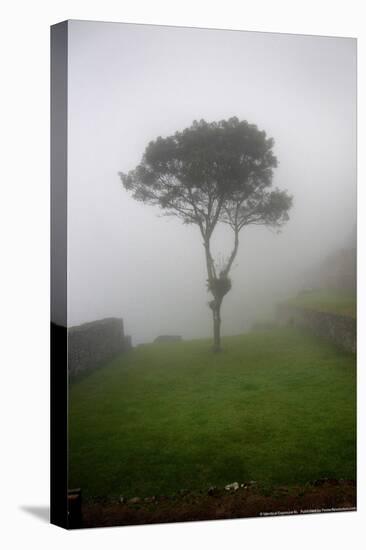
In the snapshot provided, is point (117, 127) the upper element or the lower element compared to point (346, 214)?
upper

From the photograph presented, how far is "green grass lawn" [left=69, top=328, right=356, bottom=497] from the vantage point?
20.9ft

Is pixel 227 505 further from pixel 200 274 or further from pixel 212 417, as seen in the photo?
pixel 200 274

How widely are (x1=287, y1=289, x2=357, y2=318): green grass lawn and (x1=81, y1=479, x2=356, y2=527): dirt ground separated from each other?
184cm

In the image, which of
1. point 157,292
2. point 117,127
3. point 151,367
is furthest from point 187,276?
point 117,127

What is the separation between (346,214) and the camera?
7.09 meters

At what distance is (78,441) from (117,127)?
324 cm

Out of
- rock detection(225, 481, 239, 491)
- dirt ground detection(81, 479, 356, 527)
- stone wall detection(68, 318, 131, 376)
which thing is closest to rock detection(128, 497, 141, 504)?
dirt ground detection(81, 479, 356, 527)

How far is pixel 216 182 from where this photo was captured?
6812 millimetres

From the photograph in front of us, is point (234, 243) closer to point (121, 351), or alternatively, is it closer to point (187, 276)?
point (187, 276)

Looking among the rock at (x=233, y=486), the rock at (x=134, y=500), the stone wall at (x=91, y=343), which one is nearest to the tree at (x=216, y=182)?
the stone wall at (x=91, y=343)

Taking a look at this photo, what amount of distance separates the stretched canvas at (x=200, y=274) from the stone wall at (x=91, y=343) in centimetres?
2

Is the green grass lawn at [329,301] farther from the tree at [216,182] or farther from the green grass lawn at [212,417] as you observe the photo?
the tree at [216,182]

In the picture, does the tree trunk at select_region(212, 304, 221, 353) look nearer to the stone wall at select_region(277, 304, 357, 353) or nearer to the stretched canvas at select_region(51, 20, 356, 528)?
the stretched canvas at select_region(51, 20, 356, 528)

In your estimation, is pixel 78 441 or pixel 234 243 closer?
pixel 78 441
